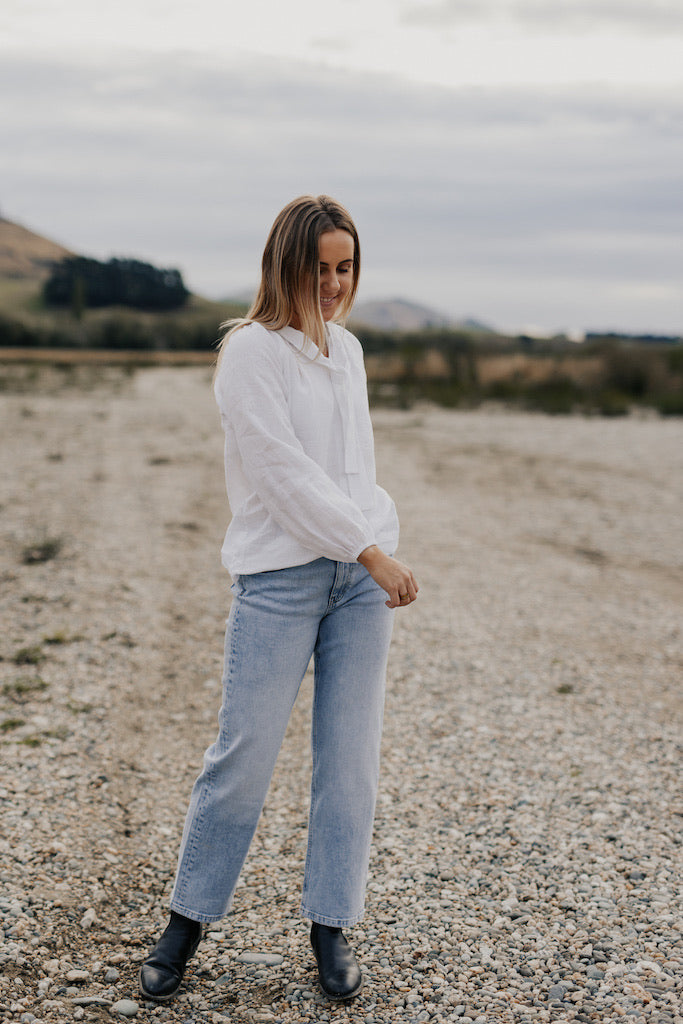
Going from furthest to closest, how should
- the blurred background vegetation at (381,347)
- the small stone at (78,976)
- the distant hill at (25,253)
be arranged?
the distant hill at (25,253) < the blurred background vegetation at (381,347) < the small stone at (78,976)

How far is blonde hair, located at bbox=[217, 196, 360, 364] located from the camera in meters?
2.27

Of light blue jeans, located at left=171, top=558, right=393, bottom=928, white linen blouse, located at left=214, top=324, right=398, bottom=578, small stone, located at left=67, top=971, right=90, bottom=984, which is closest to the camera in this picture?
white linen blouse, located at left=214, top=324, right=398, bottom=578

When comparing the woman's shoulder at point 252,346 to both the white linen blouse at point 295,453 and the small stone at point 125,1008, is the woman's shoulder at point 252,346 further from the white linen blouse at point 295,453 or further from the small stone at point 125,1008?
the small stone at point 125,1008

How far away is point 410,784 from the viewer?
13.6 ft

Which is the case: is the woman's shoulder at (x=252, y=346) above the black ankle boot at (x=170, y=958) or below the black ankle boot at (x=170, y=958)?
above

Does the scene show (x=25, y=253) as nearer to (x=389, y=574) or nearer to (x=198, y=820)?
(x=198, y=820)

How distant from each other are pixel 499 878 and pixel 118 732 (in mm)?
2120

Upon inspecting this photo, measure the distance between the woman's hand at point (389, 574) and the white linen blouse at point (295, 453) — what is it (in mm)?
33

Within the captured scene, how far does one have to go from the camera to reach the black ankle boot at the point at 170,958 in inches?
99.8

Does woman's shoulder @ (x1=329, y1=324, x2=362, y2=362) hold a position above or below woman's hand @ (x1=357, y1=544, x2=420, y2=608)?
above

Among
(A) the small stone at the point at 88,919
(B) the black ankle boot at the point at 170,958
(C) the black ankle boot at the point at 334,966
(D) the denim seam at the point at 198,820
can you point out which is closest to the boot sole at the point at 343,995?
(C) the black ankle boot at the point at 334,966

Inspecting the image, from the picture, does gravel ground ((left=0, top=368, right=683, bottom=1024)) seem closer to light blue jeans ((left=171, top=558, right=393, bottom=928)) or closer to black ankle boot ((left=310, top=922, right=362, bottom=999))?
black ankle boot ((left=310, top=922, right=362, bottom=999))

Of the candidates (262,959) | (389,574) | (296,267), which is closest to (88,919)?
(262,959)

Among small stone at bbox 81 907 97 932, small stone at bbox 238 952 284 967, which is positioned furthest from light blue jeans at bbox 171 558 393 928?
small stone at bbox 81 907 97 932
